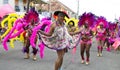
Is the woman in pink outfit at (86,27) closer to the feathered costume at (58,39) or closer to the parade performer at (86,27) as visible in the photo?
the parade performer at (86,27)

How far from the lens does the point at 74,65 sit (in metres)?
13.3

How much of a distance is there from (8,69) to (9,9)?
4200 millimetres

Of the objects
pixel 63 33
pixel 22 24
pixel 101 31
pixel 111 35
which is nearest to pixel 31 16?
pixel 22 24

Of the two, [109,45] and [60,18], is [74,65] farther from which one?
[109,45]

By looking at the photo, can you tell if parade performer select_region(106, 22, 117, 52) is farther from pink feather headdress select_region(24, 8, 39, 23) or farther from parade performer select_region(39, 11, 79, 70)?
parade performer select_region(39, 11, 79, 70)

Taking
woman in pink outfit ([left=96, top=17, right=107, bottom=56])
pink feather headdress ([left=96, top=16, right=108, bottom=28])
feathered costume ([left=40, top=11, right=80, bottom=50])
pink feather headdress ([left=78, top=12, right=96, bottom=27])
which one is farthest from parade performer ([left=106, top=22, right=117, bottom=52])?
feathered costume ([left=40, top=11, right=80, bottom=50])

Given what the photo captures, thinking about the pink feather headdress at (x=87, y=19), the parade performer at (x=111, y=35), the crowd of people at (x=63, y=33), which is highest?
the pink feather headdress at (x=87, y=19)

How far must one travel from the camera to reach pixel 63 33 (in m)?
9.29

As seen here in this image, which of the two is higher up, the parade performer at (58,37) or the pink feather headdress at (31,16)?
the pink feather headdress at (31,16)

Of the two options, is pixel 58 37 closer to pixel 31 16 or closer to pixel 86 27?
pixel 86 27

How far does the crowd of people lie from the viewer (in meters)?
9.22

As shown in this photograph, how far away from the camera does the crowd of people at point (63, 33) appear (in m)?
9.22

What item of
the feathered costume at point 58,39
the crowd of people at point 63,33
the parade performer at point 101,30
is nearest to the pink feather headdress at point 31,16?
the crowd of people at point 63,33

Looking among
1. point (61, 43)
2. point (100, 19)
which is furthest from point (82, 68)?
point (100, 19)
